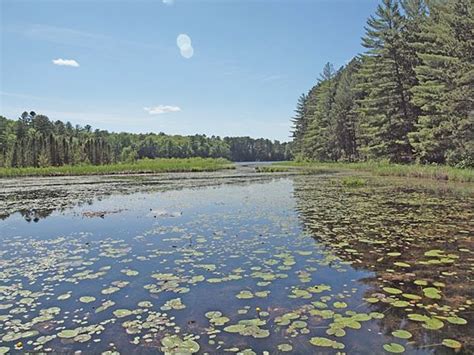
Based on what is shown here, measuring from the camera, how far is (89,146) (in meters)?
59.8

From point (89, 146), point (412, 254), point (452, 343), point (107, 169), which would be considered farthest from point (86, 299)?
point (89, 146)

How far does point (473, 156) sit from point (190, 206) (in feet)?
55.5

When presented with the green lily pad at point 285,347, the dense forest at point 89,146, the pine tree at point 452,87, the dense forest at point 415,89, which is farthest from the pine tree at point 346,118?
the green lily pad at point 285,347

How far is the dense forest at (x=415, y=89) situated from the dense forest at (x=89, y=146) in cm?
3788

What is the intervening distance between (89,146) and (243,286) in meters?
60.5

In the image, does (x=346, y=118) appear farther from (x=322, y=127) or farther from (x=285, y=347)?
(x=285, y=347)

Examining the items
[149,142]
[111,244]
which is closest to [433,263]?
[111,244]

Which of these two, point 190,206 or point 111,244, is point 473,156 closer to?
point 190,206

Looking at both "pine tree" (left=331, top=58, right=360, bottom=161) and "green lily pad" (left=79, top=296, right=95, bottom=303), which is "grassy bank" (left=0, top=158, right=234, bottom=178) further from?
"green lily pad" (left=79, top=296, right=95, bottom=303)

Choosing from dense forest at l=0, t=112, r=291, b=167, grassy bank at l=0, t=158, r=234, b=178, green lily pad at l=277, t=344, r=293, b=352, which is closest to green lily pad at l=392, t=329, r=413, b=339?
green lily pad at l=277, t=344, r=293, b=352

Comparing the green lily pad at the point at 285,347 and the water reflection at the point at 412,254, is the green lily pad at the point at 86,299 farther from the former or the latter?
the water reflection at the point at 412,254

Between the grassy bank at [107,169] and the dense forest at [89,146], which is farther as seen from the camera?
the dense forest at [89,146]

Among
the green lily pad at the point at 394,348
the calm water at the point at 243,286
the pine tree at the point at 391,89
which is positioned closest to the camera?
the green lily pad at the point at 394,348

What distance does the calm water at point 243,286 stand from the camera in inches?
137
